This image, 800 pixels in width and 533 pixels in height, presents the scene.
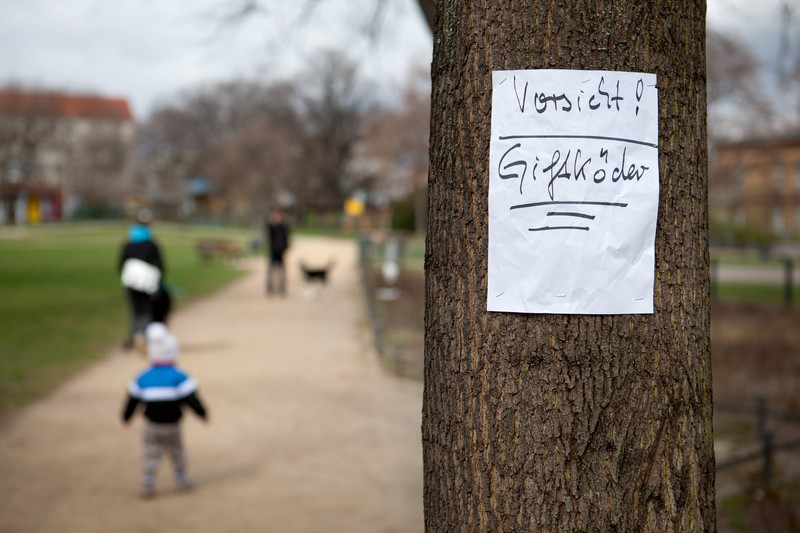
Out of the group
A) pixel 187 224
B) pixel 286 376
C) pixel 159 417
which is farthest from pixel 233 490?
pixel 187 224

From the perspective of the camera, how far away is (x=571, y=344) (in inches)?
85.1

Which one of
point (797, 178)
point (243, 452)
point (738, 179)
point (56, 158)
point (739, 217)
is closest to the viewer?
point (243, 452)

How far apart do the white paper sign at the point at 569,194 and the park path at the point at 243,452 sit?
12.6ft

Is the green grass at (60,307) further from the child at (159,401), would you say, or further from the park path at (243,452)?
the child at (159,401)

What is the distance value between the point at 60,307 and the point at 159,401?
536 inches

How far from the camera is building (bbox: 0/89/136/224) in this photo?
267 ft

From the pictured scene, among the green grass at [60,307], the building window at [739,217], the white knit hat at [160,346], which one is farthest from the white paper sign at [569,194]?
the building window at [739,217]

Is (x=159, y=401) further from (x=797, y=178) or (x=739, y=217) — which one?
(x=797, y=178)

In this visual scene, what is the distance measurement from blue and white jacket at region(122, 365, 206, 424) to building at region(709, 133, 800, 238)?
22799 mm

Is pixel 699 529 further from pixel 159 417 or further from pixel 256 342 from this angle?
pixel 256 342

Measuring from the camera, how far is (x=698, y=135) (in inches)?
89.7

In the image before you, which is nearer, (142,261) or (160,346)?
(160,346)

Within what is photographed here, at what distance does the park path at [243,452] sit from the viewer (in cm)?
588

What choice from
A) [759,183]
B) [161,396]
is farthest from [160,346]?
[759,183]
